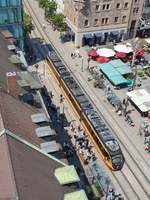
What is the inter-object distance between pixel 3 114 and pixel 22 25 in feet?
157

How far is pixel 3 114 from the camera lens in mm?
36969

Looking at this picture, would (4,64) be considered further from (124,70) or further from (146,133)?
(124,70)

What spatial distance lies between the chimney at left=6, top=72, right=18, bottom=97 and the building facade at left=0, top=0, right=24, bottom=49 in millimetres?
33208

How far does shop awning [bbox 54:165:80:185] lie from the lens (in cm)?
3369

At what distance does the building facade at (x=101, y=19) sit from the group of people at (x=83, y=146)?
35.3 meters

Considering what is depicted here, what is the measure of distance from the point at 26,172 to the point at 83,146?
94.2 feet

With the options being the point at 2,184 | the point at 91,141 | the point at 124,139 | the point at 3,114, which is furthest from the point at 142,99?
the point at 2,184

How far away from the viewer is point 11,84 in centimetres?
4334

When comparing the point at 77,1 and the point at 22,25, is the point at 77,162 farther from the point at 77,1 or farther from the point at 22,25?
the point at 77,1

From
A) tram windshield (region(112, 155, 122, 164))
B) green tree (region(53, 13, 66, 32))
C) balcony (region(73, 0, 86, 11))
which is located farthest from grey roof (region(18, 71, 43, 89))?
green tree (region(53, 13, 66, 32))

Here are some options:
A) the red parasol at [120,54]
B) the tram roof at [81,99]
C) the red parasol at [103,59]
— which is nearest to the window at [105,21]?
the red parasol at [120,54]

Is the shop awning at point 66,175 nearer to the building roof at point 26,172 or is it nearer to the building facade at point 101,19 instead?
the building roof at point 26,172

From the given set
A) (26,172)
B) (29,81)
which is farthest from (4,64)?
(26,172)

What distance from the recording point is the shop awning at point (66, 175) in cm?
3369
